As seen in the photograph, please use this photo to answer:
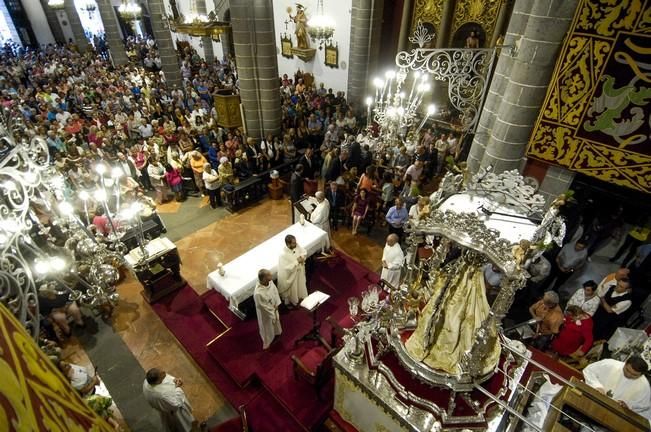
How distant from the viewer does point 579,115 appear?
5668mm

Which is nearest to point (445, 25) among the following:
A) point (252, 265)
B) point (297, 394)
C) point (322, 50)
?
point (322, 50)

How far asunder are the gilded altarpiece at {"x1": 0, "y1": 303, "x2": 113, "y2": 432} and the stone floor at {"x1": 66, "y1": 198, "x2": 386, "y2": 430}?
4.88 m

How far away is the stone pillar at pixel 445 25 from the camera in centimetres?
1316

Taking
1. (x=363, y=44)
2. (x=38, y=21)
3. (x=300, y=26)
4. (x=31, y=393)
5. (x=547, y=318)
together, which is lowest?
(x=547, y=318)

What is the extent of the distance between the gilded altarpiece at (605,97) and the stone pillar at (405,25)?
9.64 m

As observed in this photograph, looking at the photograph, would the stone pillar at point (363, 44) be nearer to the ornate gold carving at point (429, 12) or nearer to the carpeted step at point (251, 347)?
the ornate gold carving at point (429, 12)

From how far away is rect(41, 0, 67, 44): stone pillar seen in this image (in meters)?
24.9

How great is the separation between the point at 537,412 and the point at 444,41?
13.2m

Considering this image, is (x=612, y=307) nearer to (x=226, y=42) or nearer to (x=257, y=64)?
(x=257, y=64)

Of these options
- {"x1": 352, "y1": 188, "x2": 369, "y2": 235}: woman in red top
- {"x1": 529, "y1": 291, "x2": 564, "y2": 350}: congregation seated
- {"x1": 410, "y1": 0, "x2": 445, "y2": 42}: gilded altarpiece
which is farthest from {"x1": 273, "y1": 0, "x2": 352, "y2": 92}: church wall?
{"x1": 529, "y1": 291, "x2": 564, "y2": 350}: congregation seated

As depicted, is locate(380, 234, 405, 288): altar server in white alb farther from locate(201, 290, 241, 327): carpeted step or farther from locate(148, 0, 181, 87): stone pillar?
locate(148, 0, 181, 87): stone pillar

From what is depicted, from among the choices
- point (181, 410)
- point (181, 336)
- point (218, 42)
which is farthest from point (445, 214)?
point (218, 42)

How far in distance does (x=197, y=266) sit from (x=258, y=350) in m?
2.85

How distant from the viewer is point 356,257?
8398mm
